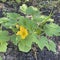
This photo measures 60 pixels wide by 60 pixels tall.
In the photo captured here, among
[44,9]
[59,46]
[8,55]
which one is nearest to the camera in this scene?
[8,55]

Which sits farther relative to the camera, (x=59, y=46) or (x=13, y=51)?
(x=59, y=46)

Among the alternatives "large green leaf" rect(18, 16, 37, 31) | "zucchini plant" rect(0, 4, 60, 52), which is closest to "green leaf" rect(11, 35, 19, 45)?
"zucchini plant" rect(0, 4, 60, 52)

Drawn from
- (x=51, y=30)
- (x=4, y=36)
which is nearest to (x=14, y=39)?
(x=4, y=36)

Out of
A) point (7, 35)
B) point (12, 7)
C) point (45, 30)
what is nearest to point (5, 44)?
point (7, 35)

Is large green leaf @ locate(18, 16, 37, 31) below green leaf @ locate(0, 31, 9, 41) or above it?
above

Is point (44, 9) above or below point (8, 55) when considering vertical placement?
above

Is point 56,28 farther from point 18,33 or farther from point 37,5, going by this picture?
point 37,5

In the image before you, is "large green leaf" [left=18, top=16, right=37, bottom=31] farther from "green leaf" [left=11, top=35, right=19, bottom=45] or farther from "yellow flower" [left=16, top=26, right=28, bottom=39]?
"green leaf" [left=11, top=35, right=19, bottom=45]

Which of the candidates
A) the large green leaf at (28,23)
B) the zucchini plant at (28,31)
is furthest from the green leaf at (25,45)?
the large green leaf at (28,23)

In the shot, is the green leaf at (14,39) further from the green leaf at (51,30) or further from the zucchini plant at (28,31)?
the green leaf at (51,30)
